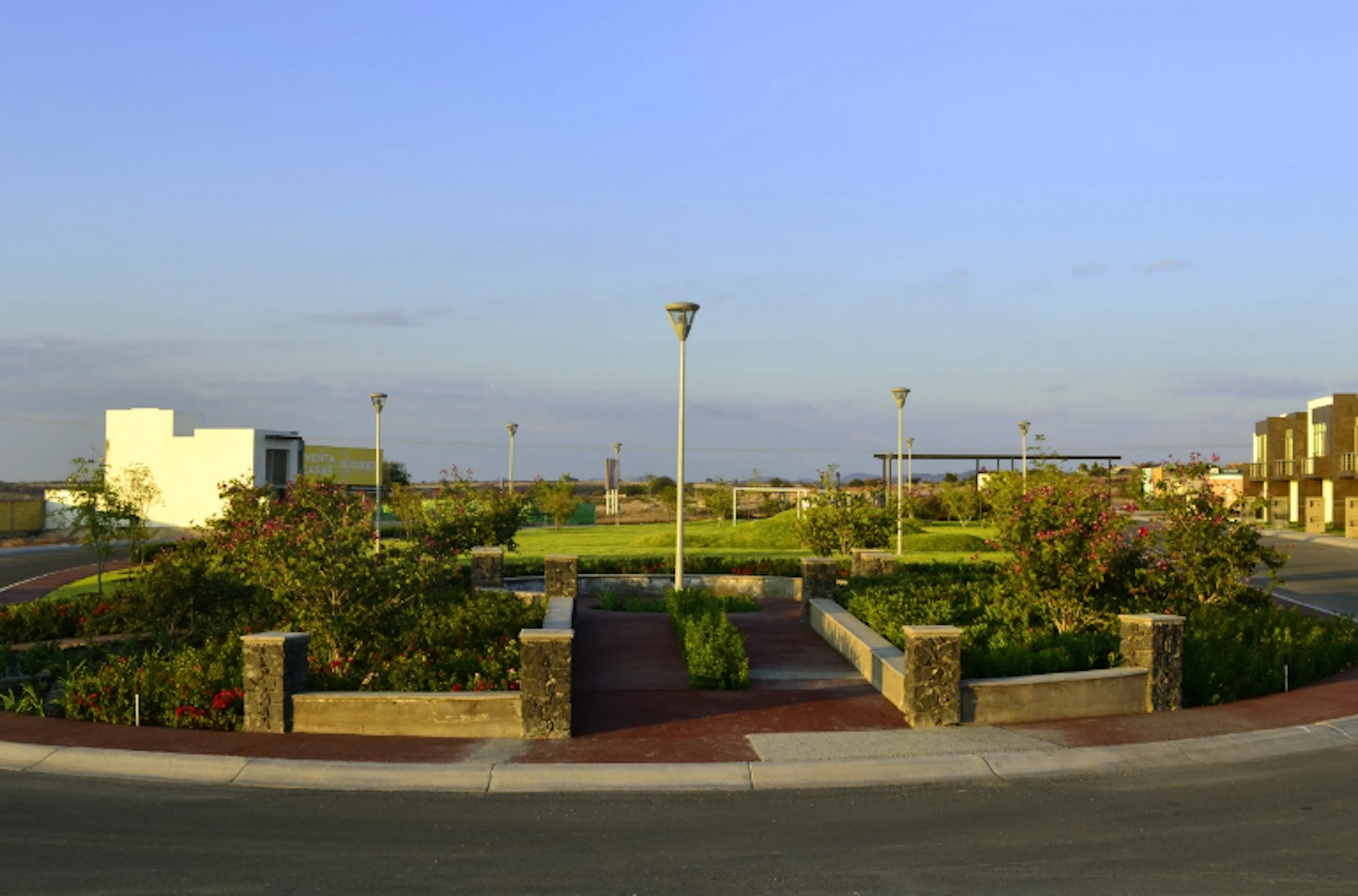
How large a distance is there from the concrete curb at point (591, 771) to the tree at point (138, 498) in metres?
18.7

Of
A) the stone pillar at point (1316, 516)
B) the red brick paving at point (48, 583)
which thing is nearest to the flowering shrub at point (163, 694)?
the red brick paving at point (48, 583)

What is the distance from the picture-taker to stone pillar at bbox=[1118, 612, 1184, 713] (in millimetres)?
12727

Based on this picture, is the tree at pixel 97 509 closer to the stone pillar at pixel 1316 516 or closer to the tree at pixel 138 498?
the tree at pixel 138 498

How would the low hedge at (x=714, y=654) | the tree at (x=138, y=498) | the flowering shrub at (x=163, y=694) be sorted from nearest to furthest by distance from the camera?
the flowering shrub at (x=163, y=694)
the low hedge at (x=714, y=654)
the tree at (x=138, y=498)

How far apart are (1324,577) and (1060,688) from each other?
26350mm

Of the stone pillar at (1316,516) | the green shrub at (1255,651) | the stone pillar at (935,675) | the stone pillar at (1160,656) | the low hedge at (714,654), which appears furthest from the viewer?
the stone pillar at (1316,516)

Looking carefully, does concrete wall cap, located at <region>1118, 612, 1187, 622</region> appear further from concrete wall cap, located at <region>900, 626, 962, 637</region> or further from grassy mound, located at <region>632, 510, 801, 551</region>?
grassy mound, located at <region>632, 510, 801, 551</region>

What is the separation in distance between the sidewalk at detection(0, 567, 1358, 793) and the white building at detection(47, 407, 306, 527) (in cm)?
5053

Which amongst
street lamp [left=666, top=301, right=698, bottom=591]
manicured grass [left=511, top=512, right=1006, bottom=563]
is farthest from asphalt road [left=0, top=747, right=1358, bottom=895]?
manicured grass [left=511, top=512, right=1006, bottom=563]

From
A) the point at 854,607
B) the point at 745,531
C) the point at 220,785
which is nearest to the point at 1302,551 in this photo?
the point at 745,531

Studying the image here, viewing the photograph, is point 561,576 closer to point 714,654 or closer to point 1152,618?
point 714,654

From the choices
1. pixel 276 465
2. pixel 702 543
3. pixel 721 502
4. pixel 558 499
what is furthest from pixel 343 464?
pixel 702 543

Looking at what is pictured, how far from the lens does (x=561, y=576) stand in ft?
69.1

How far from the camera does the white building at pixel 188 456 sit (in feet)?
196
